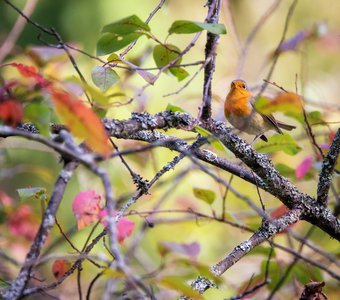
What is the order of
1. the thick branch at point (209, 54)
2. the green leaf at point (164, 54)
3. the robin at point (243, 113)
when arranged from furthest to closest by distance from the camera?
the robin at point (243, 113) < the green leaf at point (164, 54) < the thick branch at point (209, 54)

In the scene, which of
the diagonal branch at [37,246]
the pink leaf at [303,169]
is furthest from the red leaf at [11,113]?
the pink leaf at [303,169]

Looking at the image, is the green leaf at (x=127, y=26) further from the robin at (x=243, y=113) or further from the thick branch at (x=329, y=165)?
the robin at (x=243, y=113)

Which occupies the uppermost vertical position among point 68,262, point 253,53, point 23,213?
point 253,53

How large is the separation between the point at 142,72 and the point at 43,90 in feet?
0.88

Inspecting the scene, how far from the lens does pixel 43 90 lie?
0.95 m

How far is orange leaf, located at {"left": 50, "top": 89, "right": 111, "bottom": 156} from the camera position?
0.78 metres

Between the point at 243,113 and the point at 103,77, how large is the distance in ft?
3.07

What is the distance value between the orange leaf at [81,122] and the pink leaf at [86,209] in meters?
0.61

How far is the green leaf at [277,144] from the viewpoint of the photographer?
1.40 meters

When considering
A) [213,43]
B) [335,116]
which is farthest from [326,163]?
[335,116]

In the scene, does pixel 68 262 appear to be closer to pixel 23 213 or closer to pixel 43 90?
pixel 43 90

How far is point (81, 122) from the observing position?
79 centimetres

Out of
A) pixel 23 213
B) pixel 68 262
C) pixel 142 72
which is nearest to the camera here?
pixel 142 72

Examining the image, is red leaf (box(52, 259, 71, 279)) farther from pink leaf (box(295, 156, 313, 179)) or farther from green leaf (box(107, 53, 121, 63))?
pink leaf (box(295, 156, 313, 179))
